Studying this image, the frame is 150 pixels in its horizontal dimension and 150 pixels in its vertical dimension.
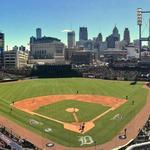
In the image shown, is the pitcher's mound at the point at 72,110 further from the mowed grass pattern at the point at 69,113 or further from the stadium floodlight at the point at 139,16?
the stadium floodlight at the point at 139,16

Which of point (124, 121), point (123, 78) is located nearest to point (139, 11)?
point (123, 78)

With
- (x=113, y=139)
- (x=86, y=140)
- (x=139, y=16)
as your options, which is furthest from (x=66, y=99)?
(x=139, y=16)

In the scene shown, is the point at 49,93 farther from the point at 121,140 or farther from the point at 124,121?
the point at 121,140

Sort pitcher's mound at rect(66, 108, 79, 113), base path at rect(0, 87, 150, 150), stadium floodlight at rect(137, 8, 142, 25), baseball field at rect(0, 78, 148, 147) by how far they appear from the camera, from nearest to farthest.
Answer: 1. base path at rect(0, 87, 150, 150)
2. baseball field at rect(0, 78, 148, 147)
3. pitcher's mound at rect(66, 108, 79, 113)
4. stadium floodlight at rect(137, 8, 142, 25)

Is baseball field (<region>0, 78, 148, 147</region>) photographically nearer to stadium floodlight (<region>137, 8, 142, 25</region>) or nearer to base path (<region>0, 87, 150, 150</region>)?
base path (<region>0, 87, 150, 150</region>)

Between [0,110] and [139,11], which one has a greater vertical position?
[139,11]

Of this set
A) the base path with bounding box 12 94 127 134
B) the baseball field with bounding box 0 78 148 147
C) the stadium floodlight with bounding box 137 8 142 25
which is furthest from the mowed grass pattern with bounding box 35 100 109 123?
the stadium floodlight with bounding box 137 8 142 25

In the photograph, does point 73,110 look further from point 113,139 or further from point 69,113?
point 113,139
